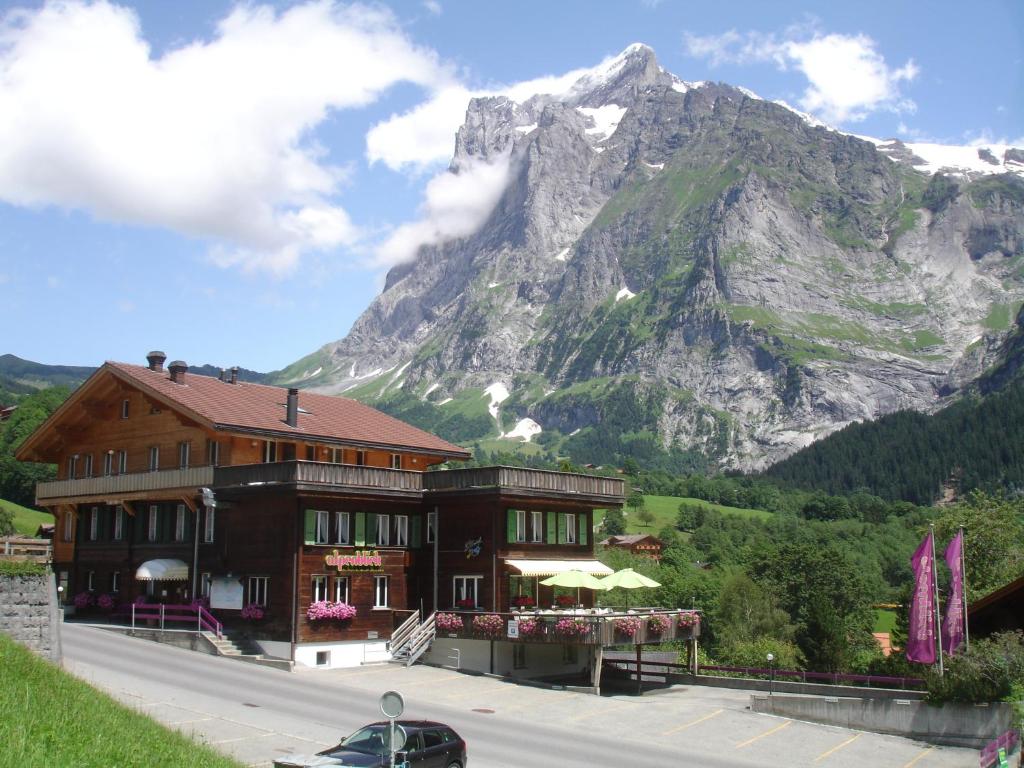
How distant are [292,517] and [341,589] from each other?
3988 mm

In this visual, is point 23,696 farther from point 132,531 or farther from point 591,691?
point 132,531

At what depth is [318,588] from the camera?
4319 cm

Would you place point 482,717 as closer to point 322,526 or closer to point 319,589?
point 319,589

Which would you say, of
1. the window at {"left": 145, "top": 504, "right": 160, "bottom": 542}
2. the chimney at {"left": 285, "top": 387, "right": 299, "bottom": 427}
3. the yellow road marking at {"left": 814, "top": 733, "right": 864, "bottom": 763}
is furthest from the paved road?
the chimney at {"left": 285, "top": 387, "right": 299, "bottom": 427}

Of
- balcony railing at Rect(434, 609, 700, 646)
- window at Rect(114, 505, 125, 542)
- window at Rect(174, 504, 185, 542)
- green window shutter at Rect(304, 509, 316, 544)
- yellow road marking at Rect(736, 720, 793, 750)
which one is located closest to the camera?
yellow road marking at Rect(736, 720, 793, 750)

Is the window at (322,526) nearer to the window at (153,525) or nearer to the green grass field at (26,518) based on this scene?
the window at (153,525)

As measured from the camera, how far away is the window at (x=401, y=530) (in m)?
47.0

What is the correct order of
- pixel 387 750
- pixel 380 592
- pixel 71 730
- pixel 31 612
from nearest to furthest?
pixel 71 730 → pixel 387 750 → pixel 31 612 → pixel 380 592

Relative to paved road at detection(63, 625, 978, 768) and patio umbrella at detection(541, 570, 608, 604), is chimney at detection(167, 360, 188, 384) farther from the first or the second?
patio umbrella at detection(541, 570, 608, 604)

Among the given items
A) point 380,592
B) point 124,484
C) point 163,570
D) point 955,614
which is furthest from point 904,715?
point 124,484

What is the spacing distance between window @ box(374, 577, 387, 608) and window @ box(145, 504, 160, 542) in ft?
38.7

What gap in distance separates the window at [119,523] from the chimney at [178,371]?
7154 millimetres

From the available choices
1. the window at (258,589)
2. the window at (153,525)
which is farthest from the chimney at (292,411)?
the window at (153,525)

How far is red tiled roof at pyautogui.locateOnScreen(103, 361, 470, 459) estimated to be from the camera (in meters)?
46.5
